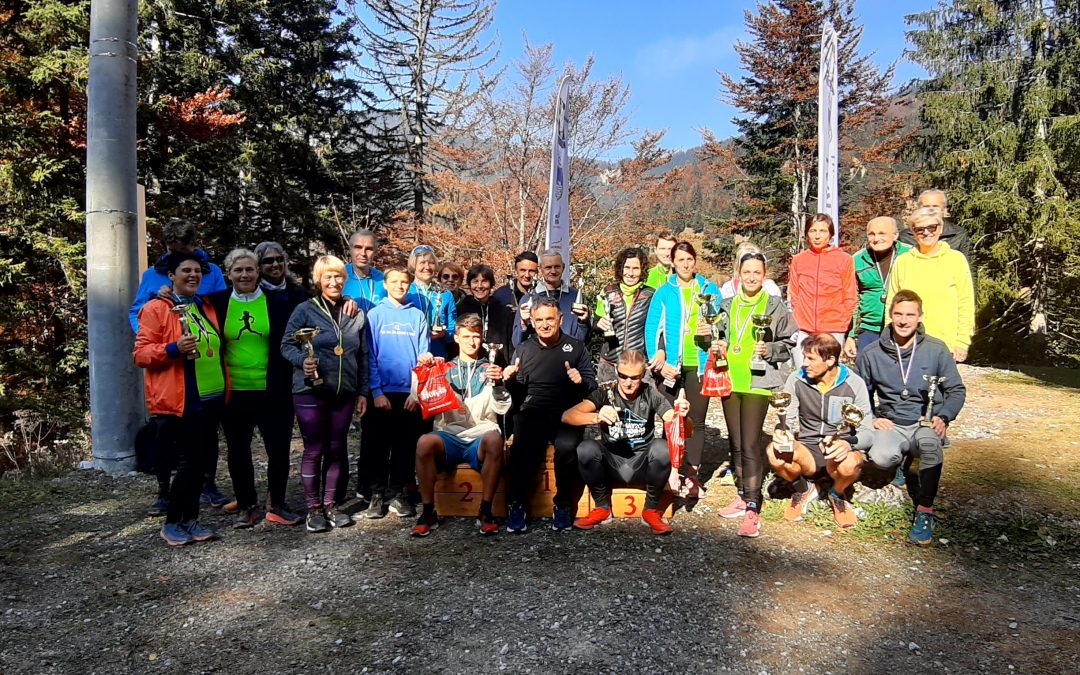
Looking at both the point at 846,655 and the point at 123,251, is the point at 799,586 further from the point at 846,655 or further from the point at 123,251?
the point at 123,251

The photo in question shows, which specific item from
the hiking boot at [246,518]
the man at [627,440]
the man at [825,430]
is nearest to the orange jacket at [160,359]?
the hiking boot at [246,518]

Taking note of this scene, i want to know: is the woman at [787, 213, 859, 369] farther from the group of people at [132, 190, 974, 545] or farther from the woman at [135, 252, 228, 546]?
the woman at [135, 252, 228, 546]

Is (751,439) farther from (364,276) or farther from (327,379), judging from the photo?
(364,276)

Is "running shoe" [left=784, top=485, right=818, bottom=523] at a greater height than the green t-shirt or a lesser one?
lesser

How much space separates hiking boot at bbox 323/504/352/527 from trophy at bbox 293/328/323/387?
3.22 ft

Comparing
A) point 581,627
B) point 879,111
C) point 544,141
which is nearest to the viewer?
point 581,627

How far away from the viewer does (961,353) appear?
14.1 feet

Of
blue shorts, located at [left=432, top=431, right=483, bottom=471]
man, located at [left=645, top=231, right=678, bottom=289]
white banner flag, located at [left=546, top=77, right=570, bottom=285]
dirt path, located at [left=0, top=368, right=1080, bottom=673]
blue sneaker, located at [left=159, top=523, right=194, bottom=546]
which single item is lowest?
dirt path, located at [left=0, top=368, right=1080, bottom=673]

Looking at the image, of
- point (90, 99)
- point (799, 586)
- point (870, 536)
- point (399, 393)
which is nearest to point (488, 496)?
point (399, 393)

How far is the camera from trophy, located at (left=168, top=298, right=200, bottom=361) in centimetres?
380

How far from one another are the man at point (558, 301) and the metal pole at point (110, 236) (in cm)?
374

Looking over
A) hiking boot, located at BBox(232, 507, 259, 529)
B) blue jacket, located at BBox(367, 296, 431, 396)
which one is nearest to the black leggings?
blue jacket, located at BBox(367, 296, 431, 396)

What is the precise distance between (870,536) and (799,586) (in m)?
1.01

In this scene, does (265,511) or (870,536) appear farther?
(265,511)
